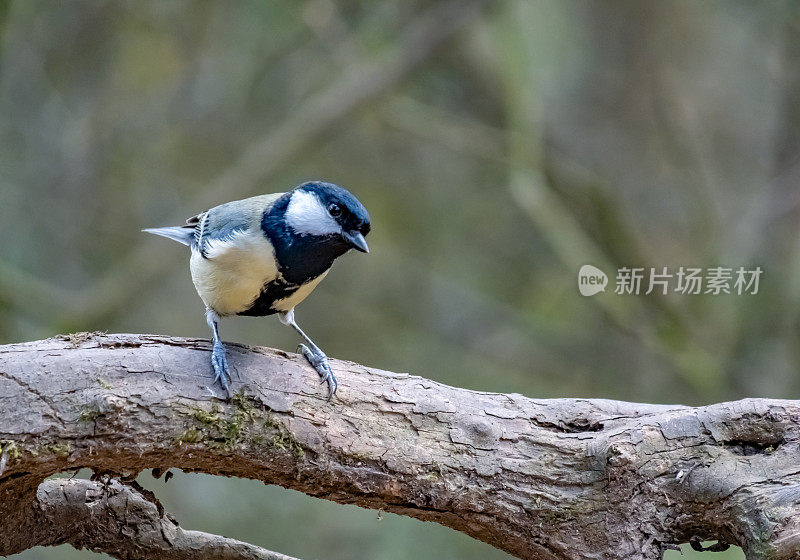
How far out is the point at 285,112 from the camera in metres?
5.43

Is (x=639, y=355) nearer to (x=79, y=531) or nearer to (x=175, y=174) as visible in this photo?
(x=175, y=174)

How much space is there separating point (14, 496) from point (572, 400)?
1483 millimetres

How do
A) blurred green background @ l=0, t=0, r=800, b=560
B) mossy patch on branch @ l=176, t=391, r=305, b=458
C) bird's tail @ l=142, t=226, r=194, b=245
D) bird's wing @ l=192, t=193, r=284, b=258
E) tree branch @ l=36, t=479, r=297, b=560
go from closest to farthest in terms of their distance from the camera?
mossy patch on branch @ l=176, t=391, r=305, b=458 < tree branch @ l=36, t=479, r=297, b=560 < bird's wing @ l=192, t=193, r=284, b=258 < bird's tail @ l=142, t=226, r=194, b=245 < blurred green background @ l=0, t=0, r=800, b=560

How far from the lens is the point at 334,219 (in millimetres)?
2455

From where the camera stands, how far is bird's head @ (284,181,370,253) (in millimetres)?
2443

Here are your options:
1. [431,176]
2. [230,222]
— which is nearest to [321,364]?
[230,222]

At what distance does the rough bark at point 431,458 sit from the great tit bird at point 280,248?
0.80 feet

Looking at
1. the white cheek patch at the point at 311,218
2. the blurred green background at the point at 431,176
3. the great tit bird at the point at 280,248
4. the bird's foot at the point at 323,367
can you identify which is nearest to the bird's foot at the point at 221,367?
the great tit bird at the point at 280,248

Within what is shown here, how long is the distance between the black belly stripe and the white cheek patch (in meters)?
0.17

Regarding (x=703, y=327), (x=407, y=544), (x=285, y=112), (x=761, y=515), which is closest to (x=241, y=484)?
(x=407, y=544)

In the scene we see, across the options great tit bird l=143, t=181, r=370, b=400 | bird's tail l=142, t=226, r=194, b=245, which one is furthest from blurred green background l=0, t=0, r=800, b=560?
great tit bird l=143, t=181, r=370, b=400

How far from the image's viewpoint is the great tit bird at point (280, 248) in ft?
8.05

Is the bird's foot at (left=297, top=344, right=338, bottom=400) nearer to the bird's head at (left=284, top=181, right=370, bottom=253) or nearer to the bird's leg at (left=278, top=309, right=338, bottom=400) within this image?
the bird's leg at (left=278, top=309, right=338, bottom=400)

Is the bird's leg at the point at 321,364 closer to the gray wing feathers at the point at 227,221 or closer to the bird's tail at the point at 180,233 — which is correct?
the gray wing feathers at the point at 227,221
